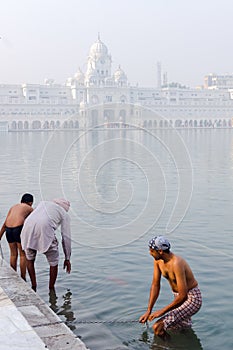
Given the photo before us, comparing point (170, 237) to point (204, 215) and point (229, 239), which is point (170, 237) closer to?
point (229, 239)

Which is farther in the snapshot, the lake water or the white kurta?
the white kurta

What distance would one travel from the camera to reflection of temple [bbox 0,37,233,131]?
9219 cm

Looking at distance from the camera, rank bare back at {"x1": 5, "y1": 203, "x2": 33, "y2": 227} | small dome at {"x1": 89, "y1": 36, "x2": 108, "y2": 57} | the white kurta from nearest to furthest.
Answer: the white kurta
bare back at {"x1": 5, "y1": 203, "x2": 33, "y2": 227}
small dome at {"x1": 89, "y1": 36, "x2": 108, "y2": 57}

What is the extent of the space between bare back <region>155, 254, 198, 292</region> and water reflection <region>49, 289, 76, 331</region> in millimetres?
955

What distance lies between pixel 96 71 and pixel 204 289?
98.3 m

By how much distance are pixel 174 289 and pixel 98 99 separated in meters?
99.3

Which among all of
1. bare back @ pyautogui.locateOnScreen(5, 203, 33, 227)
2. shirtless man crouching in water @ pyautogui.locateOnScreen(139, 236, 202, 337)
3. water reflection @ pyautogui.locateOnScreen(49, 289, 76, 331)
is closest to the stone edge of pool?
water reflection @ pyautogui.locateOnScreen(49, 289, 76, 331)

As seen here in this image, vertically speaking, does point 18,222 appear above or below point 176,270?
above

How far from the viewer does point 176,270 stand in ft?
12.1

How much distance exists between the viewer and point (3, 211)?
9859 mm

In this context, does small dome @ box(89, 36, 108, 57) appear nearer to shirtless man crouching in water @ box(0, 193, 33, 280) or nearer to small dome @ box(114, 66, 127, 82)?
small dome @ box(114, 66, 127, 82)

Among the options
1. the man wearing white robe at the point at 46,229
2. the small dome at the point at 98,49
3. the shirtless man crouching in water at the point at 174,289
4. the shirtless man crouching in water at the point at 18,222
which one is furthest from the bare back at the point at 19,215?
the small dome at the point at 98,49

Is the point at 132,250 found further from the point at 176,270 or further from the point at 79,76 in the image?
the point at 79,76

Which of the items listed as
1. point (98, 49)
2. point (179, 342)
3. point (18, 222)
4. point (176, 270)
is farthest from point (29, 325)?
point (98, 49)
